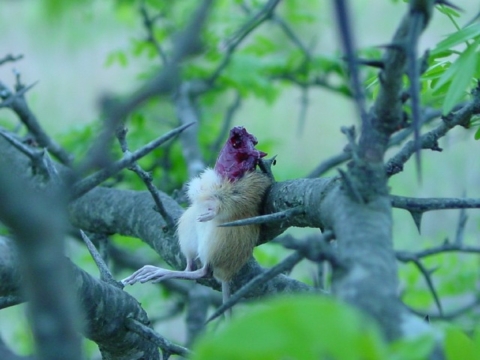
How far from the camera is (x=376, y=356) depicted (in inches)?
35.0

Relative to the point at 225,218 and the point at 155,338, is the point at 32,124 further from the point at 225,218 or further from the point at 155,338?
the point at 155,338

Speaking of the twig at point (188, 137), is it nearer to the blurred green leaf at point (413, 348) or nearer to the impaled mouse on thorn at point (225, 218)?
the impaled mouse on thorn at point (225, 218)

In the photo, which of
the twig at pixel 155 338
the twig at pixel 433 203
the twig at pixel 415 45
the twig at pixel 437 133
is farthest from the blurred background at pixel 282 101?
the twig at pixel 415 45

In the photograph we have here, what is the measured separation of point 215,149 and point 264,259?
34.8 inches

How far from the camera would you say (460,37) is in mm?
1775

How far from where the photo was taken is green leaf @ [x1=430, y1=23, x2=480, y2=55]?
5.70 feet

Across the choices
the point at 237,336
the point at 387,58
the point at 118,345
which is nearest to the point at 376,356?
the point at 237,336

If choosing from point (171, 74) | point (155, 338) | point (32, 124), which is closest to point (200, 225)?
point (155, 338)

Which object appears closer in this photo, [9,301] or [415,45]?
[415,45]

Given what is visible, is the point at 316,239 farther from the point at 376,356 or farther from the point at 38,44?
the point at 38,44

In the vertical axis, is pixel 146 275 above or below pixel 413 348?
below

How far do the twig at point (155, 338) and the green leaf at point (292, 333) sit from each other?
1110 millimetres

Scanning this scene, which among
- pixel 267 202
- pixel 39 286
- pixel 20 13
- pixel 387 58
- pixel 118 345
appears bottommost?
pixel 118 345

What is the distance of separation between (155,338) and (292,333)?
1407 millimetres
